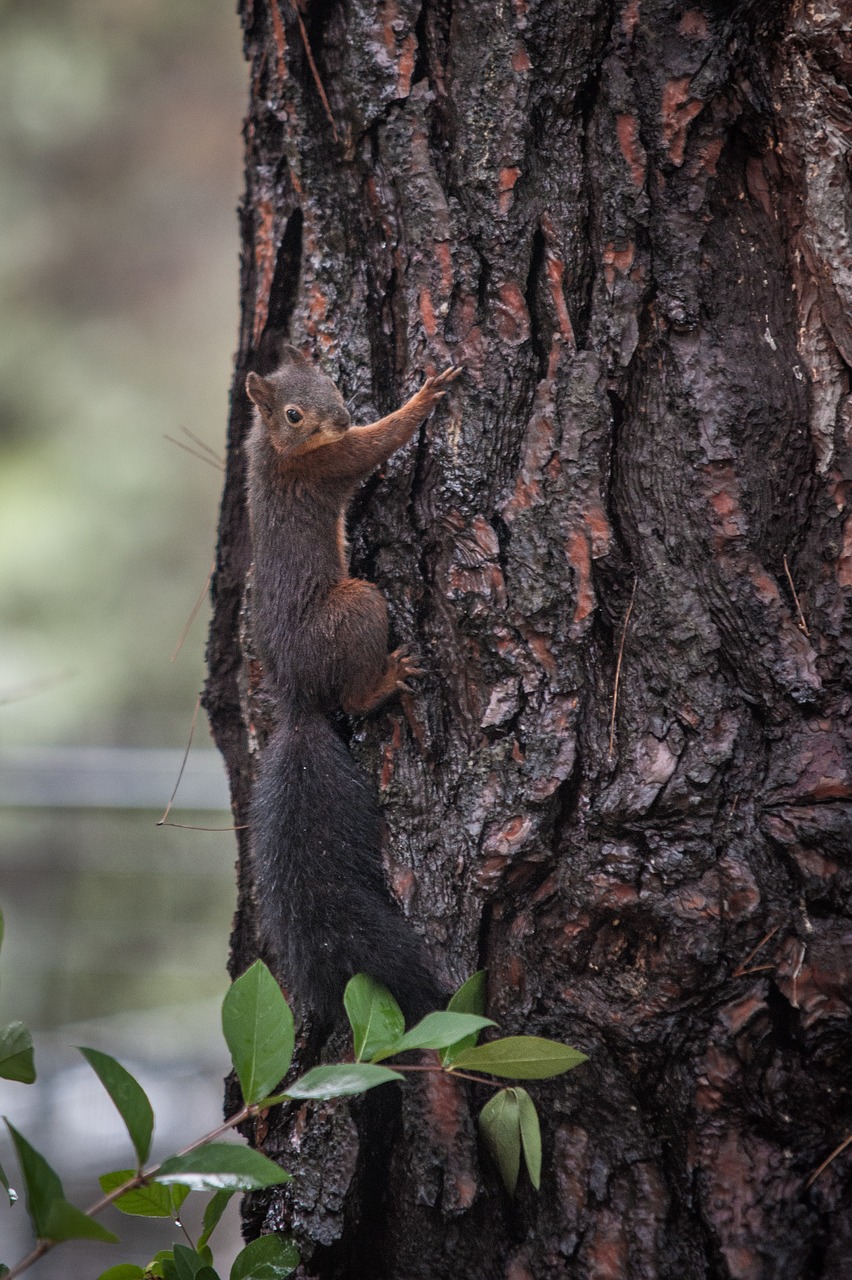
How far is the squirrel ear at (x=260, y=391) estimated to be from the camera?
164 centimetres

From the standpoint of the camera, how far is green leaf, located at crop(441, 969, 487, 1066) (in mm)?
1002

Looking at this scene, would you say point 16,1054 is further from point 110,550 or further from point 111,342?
point 111,342

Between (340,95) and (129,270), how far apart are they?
18.3 feet

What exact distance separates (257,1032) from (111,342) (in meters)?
5.80

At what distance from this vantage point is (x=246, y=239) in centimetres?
161

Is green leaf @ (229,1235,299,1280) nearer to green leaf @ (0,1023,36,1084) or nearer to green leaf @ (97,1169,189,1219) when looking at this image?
green leaf @ (97,1169,189,1219)

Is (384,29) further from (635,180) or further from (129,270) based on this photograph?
(129,270)

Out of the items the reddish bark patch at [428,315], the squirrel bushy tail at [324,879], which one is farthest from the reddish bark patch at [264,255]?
the squirrel bushy tail at [324,879]

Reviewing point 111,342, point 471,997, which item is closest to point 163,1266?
point 471,997

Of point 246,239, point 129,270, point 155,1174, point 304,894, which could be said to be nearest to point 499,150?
point 246,239

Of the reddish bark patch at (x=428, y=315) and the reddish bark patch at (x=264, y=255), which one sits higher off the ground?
the reddish bark patch at (x=264, y=255)

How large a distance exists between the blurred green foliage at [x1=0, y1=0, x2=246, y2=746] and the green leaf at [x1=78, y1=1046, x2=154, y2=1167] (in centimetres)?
412

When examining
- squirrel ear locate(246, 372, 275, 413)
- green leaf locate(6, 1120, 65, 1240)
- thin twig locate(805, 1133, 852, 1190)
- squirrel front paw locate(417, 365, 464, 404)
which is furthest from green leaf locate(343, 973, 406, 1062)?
squirrel ear locate(246, 372, 275, 413)

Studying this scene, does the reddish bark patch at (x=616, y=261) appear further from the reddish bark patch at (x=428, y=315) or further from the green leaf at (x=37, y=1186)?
the green leaf at (x=37, y=1186)
